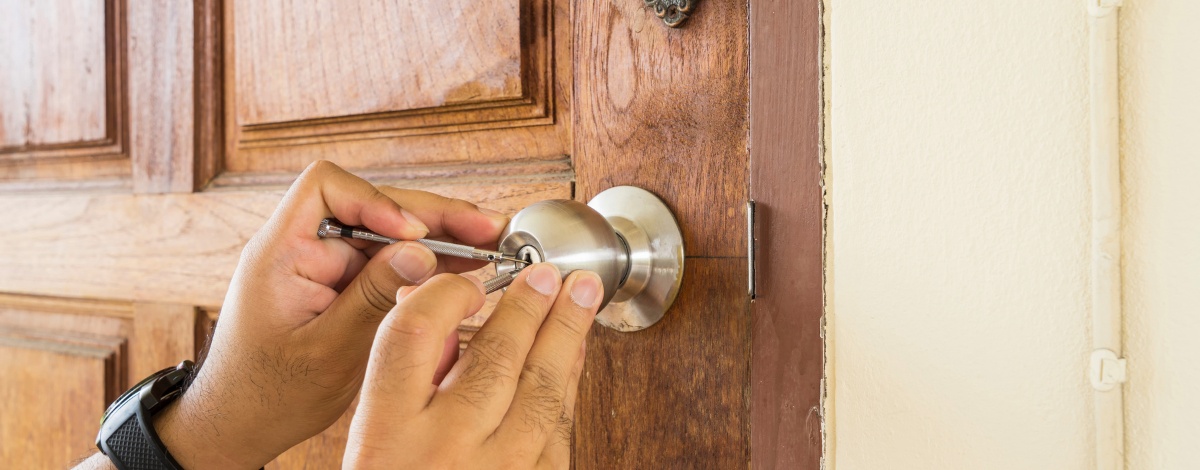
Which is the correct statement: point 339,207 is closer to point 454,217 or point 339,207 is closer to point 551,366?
point 454,217

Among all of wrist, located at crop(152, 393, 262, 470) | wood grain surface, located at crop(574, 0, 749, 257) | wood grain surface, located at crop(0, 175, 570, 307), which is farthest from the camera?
wood grain surface, located at crop(0, 175, 570, 307)

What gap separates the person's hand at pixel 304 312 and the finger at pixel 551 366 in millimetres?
76

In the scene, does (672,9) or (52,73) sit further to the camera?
(52,73)

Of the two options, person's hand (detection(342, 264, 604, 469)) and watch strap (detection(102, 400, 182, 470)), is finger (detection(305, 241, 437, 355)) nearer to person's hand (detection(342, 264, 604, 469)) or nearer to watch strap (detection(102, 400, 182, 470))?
person's hand (detection(342, 264, 604, 469))

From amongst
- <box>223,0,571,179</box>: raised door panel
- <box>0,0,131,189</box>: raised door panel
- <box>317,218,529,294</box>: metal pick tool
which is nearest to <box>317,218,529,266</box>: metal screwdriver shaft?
<box>317,218,529,294</box>: metal pick tool

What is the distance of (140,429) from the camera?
18.9 inches

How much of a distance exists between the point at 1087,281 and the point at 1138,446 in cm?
7

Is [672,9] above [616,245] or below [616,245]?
above

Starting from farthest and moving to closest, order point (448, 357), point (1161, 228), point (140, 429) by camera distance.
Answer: point (140, 429), point (448, 357), point (1161, 228)

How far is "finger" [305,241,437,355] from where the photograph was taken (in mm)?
383

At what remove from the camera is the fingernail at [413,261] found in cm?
38

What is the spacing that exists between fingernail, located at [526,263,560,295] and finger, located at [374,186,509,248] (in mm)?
84

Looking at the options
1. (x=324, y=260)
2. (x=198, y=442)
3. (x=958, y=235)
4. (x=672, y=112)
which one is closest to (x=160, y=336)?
(x=198, y=442)

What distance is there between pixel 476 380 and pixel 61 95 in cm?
63
